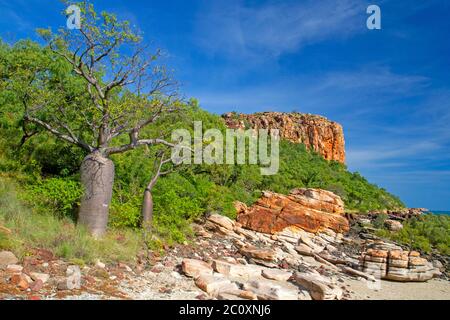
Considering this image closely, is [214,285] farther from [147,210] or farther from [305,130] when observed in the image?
[305,130]

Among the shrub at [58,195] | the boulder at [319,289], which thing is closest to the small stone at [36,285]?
the shrub at [58,195]

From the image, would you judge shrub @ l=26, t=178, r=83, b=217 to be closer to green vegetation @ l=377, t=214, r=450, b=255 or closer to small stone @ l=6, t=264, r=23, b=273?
small stone @ l=6, t=264, r=23, b=273

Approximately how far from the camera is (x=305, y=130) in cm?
4466

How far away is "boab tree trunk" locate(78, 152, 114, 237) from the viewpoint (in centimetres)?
619

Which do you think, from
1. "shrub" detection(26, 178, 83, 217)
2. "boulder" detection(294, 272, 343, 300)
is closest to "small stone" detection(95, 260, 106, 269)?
"shrub" detection(26, 178, 83, 217)

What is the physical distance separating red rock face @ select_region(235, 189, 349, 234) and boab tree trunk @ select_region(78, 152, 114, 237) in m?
5.33

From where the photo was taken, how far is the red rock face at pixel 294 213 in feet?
35.7

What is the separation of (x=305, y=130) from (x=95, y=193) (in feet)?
133

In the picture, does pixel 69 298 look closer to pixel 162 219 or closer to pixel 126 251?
pixel 126 251

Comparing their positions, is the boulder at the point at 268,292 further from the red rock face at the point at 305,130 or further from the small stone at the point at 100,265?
the red rock face at the point at 305,130

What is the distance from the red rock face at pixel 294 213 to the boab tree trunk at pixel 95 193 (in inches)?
210

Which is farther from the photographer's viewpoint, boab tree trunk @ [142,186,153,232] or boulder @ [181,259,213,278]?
boab tree trunk @ [142,186,153,232]

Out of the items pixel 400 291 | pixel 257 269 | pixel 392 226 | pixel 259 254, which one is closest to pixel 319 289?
pixel 257 269
